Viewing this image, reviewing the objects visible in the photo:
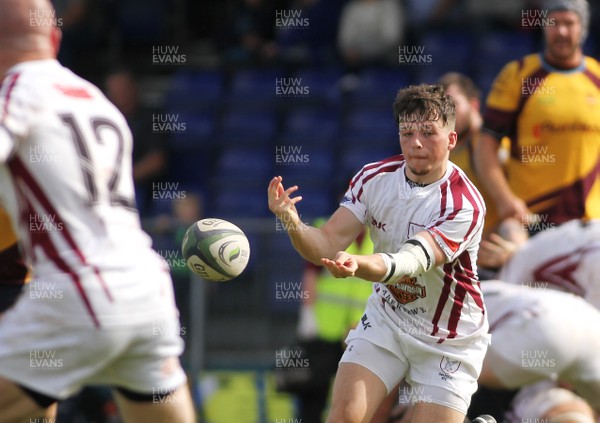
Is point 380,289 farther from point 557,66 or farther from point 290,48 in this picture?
point 290,48

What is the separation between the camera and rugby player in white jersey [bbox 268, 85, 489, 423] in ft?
18.2

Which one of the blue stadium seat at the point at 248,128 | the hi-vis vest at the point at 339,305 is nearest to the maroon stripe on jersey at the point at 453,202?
the hi-vis vest at the point at 339,305

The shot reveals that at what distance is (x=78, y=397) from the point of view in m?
10.1

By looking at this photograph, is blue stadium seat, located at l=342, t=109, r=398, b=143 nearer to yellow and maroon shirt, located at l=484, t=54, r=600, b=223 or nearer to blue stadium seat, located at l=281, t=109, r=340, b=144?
blue stadium seat, located at l=281, t=109, r=340, b=144

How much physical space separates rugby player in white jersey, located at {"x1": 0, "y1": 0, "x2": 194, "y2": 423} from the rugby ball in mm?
1250

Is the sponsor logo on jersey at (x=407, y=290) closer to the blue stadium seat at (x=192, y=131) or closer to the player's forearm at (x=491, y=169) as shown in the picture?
the player's forearm at (x=491, y=169)

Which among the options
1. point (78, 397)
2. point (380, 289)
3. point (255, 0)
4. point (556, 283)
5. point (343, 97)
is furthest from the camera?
point (255, 0)

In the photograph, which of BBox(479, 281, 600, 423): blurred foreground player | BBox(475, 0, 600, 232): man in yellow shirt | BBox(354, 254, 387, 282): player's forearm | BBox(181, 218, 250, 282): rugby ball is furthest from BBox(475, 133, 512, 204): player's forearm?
BBox(354, 254, 387, 282): player's forearm

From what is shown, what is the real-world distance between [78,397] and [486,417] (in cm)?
499

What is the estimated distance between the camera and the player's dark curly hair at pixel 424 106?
5574mm

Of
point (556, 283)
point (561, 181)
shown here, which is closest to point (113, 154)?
point (556, 283)

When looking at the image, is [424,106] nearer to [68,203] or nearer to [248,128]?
[68,203]

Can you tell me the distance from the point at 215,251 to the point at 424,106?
4.21 ft

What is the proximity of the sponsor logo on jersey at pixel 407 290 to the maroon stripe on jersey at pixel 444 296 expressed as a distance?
9 cm
